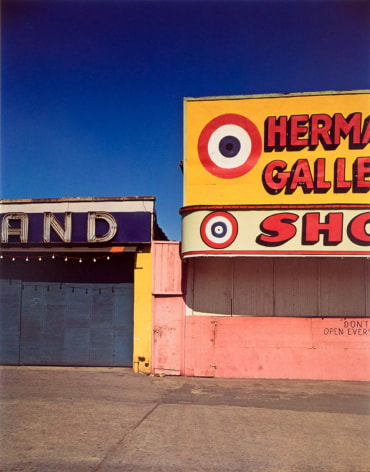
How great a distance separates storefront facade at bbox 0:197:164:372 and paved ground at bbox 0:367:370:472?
7.18 ft

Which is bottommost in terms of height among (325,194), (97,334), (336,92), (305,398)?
(305,398)

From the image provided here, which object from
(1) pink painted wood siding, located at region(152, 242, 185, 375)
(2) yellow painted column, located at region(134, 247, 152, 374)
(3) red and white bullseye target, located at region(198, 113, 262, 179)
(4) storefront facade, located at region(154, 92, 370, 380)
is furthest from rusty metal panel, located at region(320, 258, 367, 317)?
(2) yellow painted column, located at region(134, 247, 152, 374)

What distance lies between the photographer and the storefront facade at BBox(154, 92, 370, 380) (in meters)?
13.7

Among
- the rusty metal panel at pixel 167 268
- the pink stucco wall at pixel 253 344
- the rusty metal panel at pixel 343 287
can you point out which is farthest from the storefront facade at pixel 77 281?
the rusty metal panel at pixel 343 287

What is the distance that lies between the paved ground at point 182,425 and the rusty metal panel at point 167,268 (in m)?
3.18

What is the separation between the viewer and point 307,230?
43.1ft

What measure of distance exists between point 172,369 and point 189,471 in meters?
8.30

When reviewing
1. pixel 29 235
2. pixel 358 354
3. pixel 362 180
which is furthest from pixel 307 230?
pixel 29 235

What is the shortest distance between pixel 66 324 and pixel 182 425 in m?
8.60

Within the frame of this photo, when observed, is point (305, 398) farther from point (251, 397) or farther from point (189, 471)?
point (189, 471)

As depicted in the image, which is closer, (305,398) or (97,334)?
(305,398)

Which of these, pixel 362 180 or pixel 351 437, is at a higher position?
pixel 362 180

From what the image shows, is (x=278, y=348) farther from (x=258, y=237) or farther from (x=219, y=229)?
(x=219, y=229)

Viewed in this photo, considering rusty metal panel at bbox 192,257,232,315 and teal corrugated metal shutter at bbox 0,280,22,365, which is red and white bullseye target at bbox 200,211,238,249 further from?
teal corrugated metal shutter at bbox 0,280,22,365
